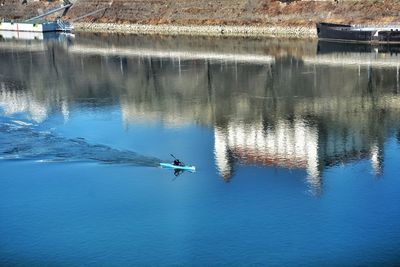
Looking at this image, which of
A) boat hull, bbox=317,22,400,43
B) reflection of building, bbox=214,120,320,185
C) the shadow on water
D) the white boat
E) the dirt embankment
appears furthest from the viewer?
the white boat

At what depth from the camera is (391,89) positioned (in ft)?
122

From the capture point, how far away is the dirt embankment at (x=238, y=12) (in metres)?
60.8

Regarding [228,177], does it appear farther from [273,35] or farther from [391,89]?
[273,35]

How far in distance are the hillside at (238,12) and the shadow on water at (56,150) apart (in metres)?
39.2

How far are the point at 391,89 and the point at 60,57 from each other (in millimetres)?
26428

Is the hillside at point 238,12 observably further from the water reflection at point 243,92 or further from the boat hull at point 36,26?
the water reflection at point 243,92

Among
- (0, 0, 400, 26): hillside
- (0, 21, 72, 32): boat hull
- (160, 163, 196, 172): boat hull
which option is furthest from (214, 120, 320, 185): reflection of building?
(0, 21, 72, 32): boat hull

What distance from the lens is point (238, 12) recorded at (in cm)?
6675

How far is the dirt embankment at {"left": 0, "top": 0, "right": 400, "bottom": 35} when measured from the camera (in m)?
60.8

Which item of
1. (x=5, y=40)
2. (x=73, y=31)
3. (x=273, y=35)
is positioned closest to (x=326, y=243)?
(x=273, y=35)

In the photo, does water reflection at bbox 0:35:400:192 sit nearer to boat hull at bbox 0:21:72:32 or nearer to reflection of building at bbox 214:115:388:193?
reflection of building at bbox 214:115:388:193

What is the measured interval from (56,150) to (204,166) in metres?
6.06

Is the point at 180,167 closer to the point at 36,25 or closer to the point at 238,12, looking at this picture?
the point at 238,12

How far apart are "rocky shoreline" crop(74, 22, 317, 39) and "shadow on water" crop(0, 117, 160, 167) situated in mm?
37483
